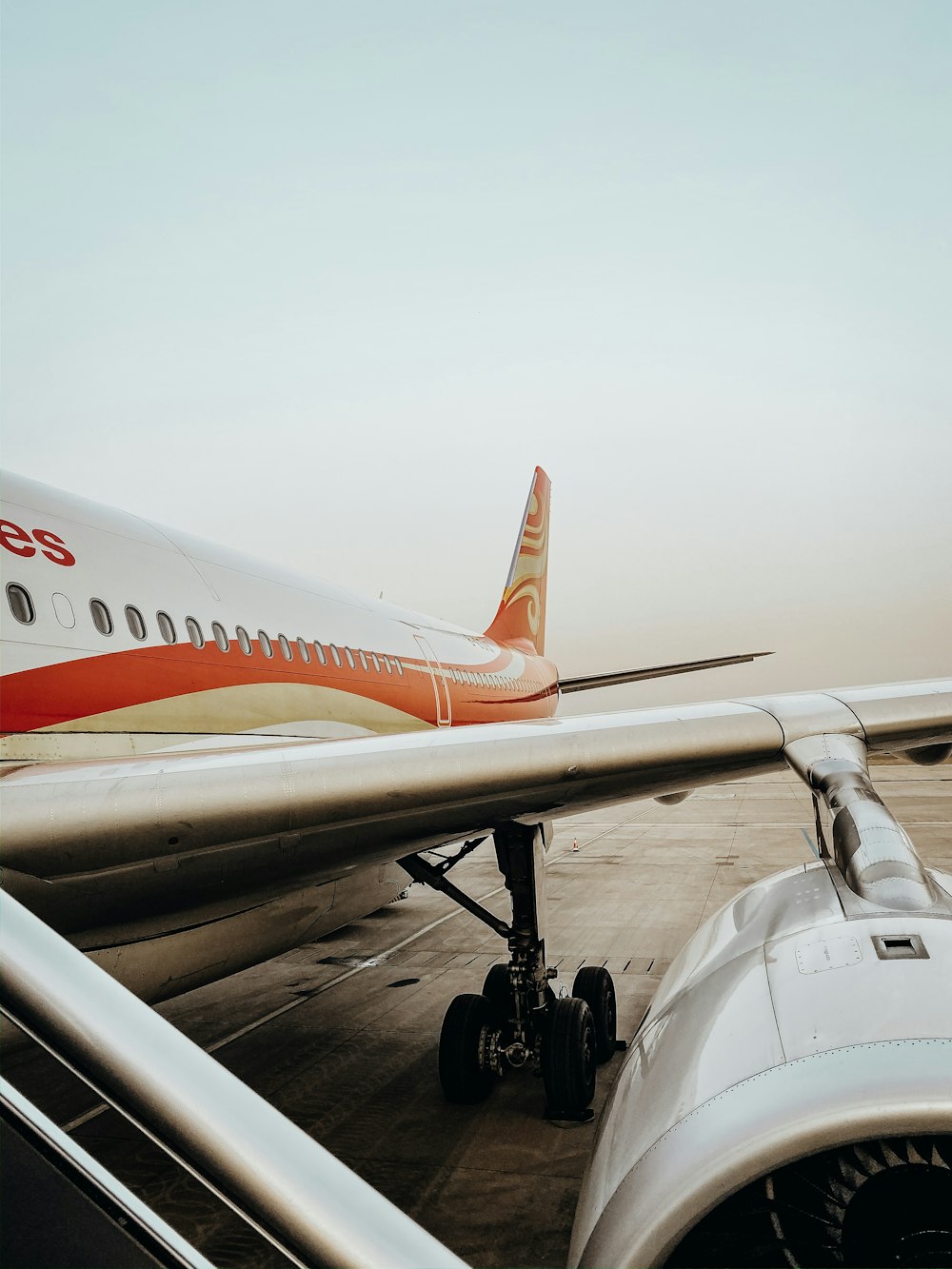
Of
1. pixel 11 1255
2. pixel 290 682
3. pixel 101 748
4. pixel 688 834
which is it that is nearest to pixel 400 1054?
Result: pixel 290 682

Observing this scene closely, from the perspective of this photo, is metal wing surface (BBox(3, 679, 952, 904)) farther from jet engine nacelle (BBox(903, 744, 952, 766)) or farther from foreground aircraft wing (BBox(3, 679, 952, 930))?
jet engine nacelle (BBox(903, 744, 952, 766))

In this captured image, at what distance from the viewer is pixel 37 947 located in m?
0.90

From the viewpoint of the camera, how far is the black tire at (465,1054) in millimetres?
5859

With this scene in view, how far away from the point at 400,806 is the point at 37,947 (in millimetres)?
2634

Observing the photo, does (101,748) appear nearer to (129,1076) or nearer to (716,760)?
(716,760)

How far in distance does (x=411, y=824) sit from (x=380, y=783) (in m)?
0.52

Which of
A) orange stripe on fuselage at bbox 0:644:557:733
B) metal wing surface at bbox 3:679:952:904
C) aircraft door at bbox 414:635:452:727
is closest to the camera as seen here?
metal wing surface at bbox 3:679:952:904

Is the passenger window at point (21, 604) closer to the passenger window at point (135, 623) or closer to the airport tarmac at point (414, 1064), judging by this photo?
the passenger window at point (135, 623)

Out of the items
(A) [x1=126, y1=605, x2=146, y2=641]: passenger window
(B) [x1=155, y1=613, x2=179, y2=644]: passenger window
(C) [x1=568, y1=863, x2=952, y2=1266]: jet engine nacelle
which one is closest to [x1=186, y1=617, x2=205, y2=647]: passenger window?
(B) [x1=155, y1=613, x2=179, y2=644]: passenger window

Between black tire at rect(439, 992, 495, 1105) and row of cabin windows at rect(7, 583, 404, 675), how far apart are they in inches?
98.2

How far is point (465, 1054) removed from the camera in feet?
19.3

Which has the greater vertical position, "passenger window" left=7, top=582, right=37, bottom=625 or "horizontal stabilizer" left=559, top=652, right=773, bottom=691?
"passenger window" left=7, top=582, right=37, bottom=625

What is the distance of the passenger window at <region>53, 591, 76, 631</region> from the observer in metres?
4.34

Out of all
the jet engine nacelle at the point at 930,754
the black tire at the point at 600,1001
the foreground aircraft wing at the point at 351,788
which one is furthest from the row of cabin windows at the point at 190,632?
the jet engine nacelle at the point at 930,754
